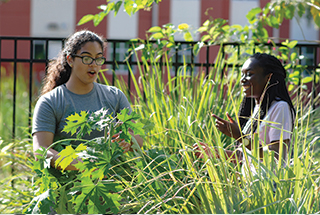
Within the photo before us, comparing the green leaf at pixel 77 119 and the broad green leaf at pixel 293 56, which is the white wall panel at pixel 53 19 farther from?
the green leaf at pixel 77 119

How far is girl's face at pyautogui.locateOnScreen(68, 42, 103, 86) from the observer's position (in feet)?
8.39

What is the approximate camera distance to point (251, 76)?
8.23ft

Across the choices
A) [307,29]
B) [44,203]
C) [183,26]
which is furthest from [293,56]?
[307,29]

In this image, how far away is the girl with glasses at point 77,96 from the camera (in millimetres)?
2387

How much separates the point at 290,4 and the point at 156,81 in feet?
5.90

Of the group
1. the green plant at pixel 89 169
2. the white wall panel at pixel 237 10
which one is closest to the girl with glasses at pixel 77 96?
the green plant at pixel 89 169

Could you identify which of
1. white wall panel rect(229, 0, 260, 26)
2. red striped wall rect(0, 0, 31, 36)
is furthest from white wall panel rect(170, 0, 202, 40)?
red striped wall rect(0, 0, 31, 36)

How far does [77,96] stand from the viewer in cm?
254

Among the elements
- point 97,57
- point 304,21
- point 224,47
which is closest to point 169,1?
point 304,21

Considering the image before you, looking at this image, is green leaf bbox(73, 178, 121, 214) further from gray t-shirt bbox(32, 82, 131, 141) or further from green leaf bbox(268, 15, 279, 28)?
green leaf bbox(268, 15, 279, 28)

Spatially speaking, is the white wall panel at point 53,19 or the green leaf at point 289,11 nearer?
the green leaf at point 289,11

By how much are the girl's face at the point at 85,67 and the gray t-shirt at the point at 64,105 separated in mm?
85

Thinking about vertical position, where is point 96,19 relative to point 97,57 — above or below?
above

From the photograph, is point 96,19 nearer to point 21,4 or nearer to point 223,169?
point 223,169
